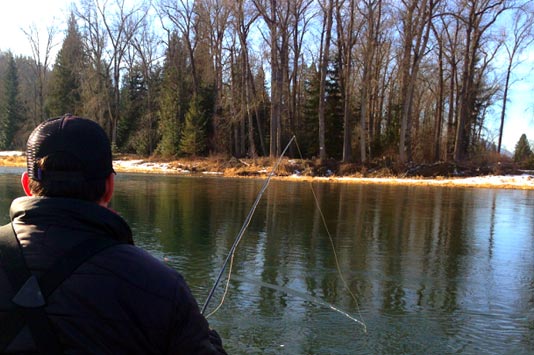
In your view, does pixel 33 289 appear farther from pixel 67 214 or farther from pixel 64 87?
pixel 64 87

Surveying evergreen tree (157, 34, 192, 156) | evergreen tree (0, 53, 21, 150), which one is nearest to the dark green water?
evergreen tree (157, 34, 192, 156)

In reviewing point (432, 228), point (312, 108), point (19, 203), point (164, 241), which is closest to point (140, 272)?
point (19, 203)

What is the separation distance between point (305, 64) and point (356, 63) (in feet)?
42.7

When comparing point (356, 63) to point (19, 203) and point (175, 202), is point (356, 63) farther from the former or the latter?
point (19, 203)

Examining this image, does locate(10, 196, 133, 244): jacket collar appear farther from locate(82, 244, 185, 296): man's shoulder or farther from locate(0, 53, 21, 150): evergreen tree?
locate(0, 53, 21, 150): evergreen tree

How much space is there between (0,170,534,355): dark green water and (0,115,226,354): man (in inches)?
129

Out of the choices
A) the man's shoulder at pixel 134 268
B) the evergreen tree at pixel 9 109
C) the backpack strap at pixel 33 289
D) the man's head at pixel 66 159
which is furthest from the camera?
the evergreen tree at pixel 9 109

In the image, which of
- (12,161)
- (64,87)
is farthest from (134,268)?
(64,87)

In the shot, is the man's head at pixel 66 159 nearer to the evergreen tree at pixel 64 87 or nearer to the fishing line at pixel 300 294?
the fishing line at pixel 300 294

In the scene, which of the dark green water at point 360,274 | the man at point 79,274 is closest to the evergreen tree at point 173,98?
the dark green water at point 360,274

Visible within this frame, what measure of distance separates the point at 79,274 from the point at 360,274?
6.42 metres

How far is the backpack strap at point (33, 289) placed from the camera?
140 cm

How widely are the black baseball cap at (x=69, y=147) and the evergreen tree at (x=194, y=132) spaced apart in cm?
4300

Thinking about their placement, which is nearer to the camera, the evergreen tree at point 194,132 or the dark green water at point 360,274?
the dark green water at point 360,274
